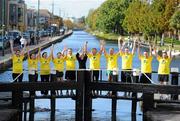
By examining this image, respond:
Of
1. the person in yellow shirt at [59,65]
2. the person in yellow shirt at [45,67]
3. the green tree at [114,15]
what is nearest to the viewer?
the person in yellow shirt at [59,65]

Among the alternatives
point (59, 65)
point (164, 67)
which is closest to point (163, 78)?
point (164, 67)

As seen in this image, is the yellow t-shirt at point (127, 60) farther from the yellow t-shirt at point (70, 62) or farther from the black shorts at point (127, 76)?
the yellow t-shirt at point (70, 62)

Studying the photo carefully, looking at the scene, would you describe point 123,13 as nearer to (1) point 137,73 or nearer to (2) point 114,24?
(2) point 114,24

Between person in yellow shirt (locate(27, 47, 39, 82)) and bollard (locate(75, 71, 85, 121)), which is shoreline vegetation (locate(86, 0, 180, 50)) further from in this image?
bollard (locate(75, 71, 85, 121))

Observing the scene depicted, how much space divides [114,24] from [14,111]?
473 feet

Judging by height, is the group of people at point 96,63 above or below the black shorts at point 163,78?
above

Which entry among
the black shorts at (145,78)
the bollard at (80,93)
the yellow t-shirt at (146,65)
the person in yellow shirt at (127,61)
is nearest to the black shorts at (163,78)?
the black shorts at (145,78)

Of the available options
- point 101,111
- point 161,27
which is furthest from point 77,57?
point 161,27

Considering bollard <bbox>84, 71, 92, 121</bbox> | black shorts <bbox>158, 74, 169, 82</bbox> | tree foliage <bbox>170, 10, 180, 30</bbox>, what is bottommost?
bollard <bbox>84, 71, 92, 121</bbox>

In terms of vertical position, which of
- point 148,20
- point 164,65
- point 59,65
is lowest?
point 59,65

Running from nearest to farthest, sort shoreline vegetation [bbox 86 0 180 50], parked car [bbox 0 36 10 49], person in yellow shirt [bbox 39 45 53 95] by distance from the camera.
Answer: person in yellow shirt [bbox 39 45 53 95], parked car [bbox 0 36 10 49], shoreline vegetation [bbox 86 0 180 50]

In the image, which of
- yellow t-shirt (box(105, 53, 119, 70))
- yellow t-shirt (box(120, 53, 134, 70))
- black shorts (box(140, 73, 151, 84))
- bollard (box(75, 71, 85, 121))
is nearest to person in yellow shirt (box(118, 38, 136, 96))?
yellow t-shirt (box(120, 53, 134, 70))

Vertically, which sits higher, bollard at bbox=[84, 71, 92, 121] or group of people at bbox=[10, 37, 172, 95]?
group of people at bbox=[10, 37, 172, 95]

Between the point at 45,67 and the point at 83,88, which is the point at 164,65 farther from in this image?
the point at 45,67
